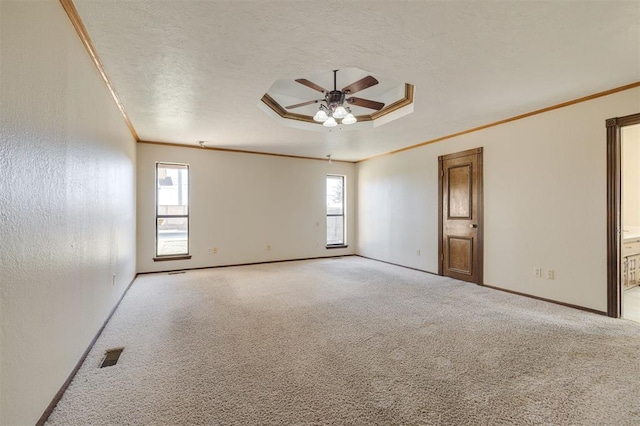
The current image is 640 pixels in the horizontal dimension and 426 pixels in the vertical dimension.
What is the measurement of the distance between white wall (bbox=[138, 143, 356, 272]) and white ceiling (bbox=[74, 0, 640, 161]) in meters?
2.12

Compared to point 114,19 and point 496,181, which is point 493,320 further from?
point 114,19

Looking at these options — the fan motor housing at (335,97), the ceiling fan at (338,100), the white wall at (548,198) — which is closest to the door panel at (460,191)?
the white wall at (548,198)

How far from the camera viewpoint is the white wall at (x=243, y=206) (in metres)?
5.42

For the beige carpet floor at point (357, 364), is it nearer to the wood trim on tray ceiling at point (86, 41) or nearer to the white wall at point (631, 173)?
the wood trim on tray ceiling at point (86, 41)

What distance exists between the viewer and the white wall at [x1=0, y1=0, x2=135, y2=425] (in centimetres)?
129

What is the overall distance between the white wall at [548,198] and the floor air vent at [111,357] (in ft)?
15.5

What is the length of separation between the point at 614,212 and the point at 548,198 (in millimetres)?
655

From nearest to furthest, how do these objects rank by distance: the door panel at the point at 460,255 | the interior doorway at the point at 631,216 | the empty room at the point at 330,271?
the empty room at the point at 330,271, the interior doorway at the point at 631,216, the door panel at the point at 460,255

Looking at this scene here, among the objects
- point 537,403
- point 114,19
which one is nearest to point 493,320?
point 537,403

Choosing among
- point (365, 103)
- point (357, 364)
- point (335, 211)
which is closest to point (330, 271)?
point (335, 211)

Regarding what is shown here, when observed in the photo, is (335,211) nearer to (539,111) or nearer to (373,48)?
(539,111)

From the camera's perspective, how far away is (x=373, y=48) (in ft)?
7.68

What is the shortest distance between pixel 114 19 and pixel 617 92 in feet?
15.6

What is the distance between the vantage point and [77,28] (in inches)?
79.7
